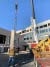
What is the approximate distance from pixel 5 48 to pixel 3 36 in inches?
160

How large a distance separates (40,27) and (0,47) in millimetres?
21260

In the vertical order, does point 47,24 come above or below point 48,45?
above

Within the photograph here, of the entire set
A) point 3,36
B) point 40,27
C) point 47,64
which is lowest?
point 47,64

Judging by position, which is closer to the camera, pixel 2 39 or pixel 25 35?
pixel 2 39

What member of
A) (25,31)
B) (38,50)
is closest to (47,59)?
(38,50)

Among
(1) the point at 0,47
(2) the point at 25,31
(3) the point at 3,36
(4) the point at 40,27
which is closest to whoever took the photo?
(1) the point at 0,47

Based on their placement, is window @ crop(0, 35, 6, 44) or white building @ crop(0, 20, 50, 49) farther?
white building @ crop(0, 20, 50, 49)

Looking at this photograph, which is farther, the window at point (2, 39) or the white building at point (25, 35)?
the white building at point (25, 35)

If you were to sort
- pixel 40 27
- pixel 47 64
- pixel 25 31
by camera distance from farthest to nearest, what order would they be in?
pixel 25 31 → pixel 40 27 → pixel 47 64

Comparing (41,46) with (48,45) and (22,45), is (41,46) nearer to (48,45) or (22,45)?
A: (48,45)

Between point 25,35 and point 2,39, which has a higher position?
point 25,35

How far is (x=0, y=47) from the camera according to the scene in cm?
4397

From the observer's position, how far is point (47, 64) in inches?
128

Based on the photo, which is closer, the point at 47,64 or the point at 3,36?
the point at 47,64
